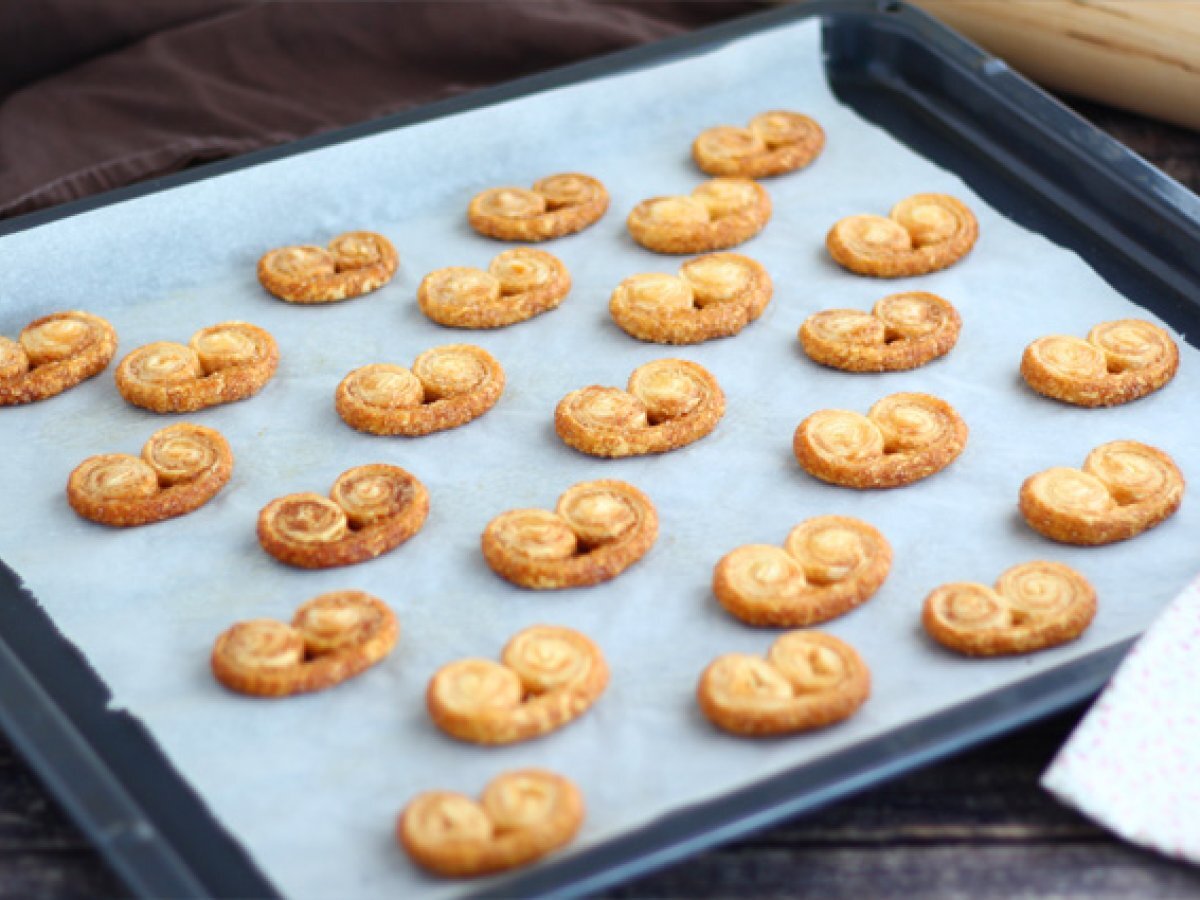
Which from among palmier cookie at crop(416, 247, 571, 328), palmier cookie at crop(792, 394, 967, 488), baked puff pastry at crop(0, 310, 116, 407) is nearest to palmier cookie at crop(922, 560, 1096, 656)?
palmier cookie at crop(792, 394, 967, 488)

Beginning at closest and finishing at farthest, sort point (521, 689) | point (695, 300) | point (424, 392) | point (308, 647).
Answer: point (521, 689)
point (308, 647)
point (424, 392)
point (695, 300)

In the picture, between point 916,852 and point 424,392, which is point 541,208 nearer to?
point 424,392

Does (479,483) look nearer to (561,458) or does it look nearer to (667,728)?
(561,458)

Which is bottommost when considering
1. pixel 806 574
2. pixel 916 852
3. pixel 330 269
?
pixel 916 852

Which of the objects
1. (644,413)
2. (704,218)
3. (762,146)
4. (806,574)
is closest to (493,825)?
(806,574)

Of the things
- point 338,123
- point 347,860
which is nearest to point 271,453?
point 347,860

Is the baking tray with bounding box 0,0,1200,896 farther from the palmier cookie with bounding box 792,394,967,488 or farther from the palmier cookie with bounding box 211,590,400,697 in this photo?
the palmier cookie with bounding box 792,394,967,488
